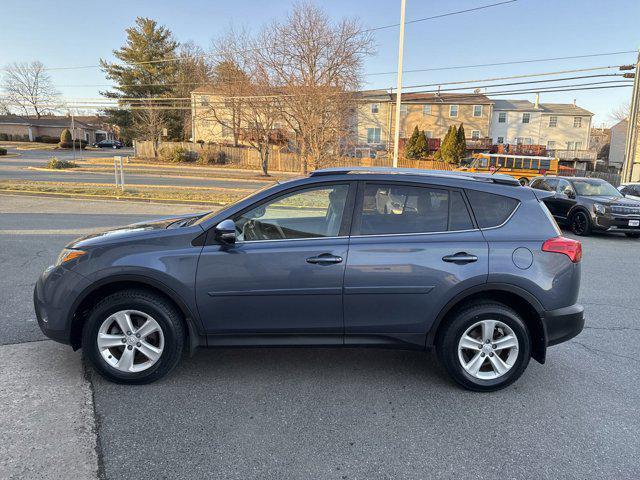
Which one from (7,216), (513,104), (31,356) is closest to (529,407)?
(31,356)

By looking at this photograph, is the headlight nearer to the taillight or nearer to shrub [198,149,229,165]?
the taillight

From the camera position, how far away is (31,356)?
3.85 m

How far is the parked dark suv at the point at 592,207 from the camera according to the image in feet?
37.5

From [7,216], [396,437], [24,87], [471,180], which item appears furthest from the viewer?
[24,87]

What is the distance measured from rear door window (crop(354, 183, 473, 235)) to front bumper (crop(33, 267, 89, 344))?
2.19 metres

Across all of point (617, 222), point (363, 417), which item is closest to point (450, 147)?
point (617, 222)

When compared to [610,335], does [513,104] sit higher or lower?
higher

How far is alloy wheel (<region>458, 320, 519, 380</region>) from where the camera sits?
135 inches

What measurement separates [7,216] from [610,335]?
13.4 meters

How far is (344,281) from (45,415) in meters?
2.27

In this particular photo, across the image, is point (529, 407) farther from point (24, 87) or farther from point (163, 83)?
point (24, 87)

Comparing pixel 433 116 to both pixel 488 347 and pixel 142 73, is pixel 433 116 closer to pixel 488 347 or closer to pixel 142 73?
pixel 142 73

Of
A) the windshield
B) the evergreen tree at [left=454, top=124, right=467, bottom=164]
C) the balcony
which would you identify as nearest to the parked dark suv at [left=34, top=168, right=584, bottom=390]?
the windshield

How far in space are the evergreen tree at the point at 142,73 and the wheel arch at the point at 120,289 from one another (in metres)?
53.8
